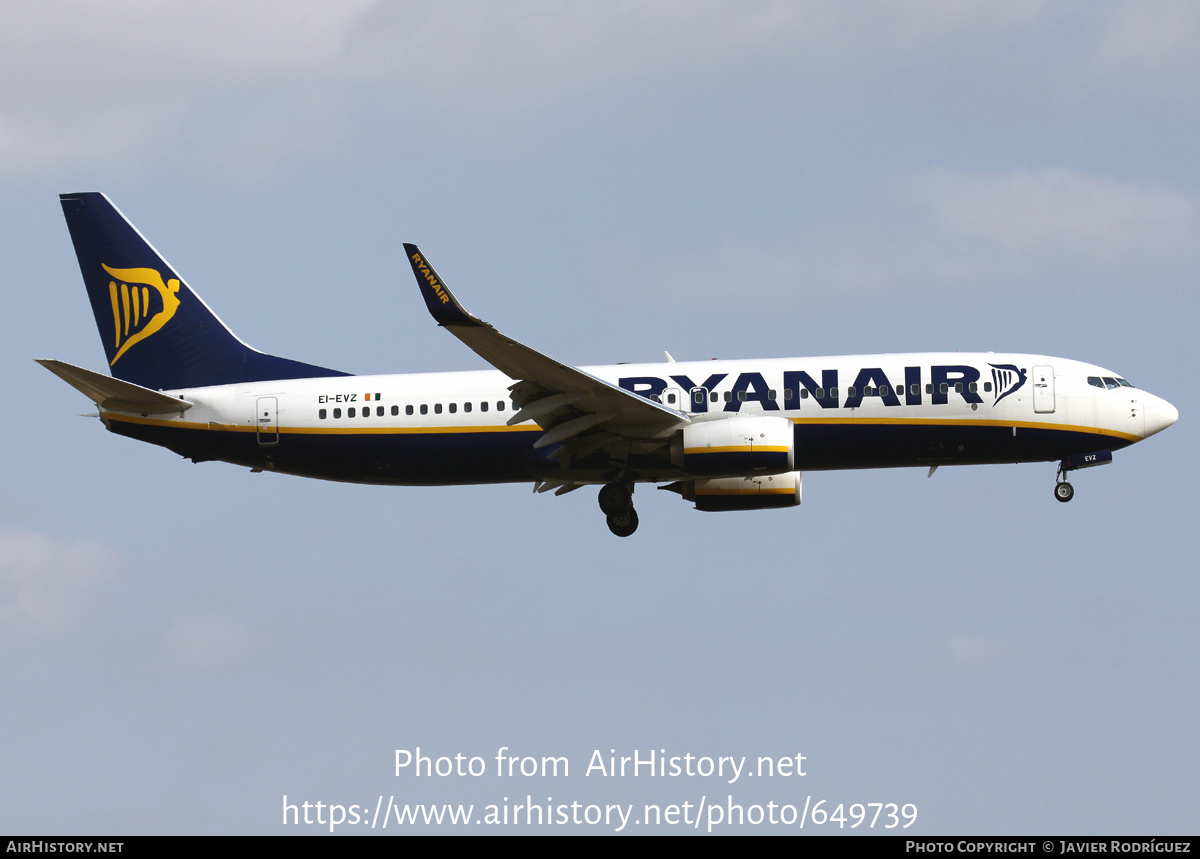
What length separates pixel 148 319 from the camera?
44.4 meters

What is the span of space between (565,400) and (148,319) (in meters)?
14.6

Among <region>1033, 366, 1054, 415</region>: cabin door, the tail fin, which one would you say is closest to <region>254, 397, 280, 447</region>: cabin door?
the tail fin

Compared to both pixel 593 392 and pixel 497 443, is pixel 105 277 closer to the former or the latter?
pixel 497 443

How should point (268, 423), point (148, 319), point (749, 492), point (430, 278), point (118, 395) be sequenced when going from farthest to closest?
point (148, 319) → point (749, 492) → point (268, 423) → point (118, 395) → point (430, 278)

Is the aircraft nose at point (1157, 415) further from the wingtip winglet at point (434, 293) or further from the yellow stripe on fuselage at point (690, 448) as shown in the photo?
the wingtip winglet at point (434, 293)

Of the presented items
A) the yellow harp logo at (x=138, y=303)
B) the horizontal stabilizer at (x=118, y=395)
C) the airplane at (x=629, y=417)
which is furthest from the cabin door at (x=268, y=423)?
the yellow harp logo at (x=138, y=303)

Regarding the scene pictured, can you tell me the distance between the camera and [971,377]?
39.4m

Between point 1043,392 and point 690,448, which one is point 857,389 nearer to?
point 690,448

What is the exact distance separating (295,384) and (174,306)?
17.8ft

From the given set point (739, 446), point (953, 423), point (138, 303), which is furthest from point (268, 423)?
point (953, 423)

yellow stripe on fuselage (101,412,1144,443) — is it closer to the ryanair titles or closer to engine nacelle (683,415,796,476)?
engine nacelle (683,415,796,476)

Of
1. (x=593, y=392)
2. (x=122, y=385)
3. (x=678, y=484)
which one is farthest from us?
(x=678, y=484)

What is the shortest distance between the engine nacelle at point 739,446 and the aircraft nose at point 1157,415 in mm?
10063

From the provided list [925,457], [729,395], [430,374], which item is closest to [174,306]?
[430,374]
